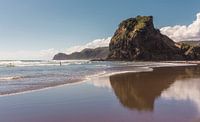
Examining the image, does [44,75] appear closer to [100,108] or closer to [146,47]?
[100,108]

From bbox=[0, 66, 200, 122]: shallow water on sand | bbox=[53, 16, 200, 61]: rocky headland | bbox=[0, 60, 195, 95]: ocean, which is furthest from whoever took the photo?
bbox=[53, 16, 200, 61]: rocky headland

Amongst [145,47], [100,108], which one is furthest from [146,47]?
[100,108]

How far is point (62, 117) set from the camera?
32.5 ft

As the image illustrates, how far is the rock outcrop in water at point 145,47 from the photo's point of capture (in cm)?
13488

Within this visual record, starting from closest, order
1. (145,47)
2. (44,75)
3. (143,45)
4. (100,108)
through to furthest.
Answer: (100,108), (44,75), (145,47), (143,45)

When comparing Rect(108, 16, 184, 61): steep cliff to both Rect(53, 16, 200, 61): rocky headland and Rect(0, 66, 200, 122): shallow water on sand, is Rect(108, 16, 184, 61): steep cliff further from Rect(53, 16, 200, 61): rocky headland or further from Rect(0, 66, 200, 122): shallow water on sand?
Rect(0, 66, 200, 122): shallow water on sand

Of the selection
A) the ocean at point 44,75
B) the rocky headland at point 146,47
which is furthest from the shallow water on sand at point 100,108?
the rocky headland at point 146,47

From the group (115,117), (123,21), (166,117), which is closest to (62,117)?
(115,117)

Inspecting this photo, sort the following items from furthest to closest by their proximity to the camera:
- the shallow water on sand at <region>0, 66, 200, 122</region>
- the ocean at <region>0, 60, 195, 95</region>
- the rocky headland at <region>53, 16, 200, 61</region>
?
1. the rocky headland at <region>53, 16, 200, 61</region>
2. the ocean at <region>0, 60, 195, 95</region>
3. the shallow water on sand at <region>0, 66, 200, 122</region>

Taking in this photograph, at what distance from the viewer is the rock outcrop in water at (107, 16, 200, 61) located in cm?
13488

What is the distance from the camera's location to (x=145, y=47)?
13762 cm

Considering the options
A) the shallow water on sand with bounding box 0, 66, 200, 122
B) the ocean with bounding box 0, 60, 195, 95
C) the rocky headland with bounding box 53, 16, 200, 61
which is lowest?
the shallow water on sand with bounding box 0, 66, 200, 122

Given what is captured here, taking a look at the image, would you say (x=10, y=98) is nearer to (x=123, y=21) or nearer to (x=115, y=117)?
(x=115, y=117)

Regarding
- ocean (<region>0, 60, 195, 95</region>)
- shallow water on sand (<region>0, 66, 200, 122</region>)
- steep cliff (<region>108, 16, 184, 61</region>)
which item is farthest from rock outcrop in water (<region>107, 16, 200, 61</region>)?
shallow water on sand (<region>0, 66, 200, 122</region>)
